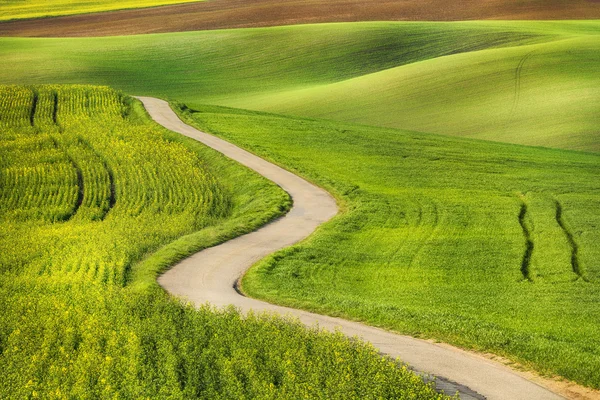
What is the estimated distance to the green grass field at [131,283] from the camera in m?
14.1

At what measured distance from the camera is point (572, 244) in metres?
30.2

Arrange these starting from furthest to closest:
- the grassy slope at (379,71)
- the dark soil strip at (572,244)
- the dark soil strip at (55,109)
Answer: the grassy slope at (379,71) → the dark soil strip at (55,109) → the dark soil strip at (572,244)

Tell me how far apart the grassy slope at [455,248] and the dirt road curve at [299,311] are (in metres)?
0.67

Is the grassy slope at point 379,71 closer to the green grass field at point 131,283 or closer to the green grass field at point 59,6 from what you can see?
the green grass field at point 59,6

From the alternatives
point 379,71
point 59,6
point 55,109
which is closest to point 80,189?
point 55,109

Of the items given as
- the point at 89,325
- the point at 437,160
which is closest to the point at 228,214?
the point at 437,160

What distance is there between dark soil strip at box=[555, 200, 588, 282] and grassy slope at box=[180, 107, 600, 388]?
0.33ft

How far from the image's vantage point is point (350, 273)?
2616 cm

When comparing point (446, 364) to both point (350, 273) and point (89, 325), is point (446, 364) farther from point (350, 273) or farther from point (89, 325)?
point (350, 273)

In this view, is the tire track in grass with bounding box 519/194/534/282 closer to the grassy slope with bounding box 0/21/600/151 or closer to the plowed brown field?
the grassy slope with bounding box 0/21/600/151

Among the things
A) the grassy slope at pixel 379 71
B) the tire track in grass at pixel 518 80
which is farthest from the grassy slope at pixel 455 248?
the tire track in grass at pixel 518 80

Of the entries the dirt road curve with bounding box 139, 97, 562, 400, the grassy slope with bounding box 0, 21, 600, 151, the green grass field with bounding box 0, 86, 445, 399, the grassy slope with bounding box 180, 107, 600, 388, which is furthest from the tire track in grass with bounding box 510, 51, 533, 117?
the green grass field with bounding box 0, 86, 445, 399

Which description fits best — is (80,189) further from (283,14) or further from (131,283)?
(283,14)

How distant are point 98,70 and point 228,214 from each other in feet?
182
